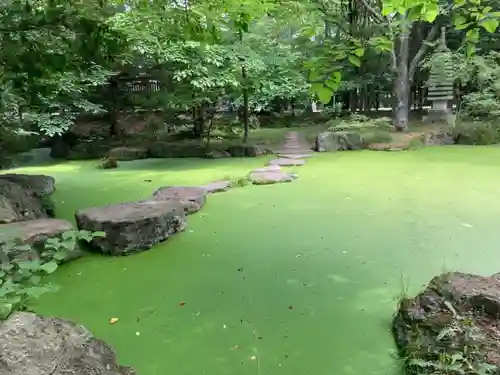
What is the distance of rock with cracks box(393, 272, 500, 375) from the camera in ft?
4.72

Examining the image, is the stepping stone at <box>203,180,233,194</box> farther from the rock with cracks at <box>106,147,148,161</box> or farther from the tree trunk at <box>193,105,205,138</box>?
the tree trunk at <box>193,105,205,138</box>

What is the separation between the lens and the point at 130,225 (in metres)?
2.87

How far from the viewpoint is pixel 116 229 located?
284 cm

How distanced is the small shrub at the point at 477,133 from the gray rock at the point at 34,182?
22.0 ft

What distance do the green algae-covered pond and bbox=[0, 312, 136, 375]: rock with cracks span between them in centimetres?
38

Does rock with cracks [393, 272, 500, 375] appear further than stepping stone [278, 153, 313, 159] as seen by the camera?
No

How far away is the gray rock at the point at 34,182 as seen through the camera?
4035 mm

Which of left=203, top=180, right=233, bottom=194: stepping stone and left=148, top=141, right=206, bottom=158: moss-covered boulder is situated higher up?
left=148, top=141, right=206, bottom=158: moss-covered boulder

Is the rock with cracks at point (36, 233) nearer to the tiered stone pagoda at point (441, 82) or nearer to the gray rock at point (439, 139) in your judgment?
the gray rock at point (439, 139)

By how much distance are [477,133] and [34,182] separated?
698 cm

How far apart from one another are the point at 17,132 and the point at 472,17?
17.7ft

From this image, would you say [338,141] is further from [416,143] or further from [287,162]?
[287,162]

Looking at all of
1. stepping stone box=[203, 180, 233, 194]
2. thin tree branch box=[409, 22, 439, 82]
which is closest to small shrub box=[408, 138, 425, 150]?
thin tree branch box=[409, 22, 439, 82]

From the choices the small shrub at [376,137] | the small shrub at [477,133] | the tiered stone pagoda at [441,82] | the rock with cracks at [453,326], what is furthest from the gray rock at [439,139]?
the rock with cracks at [453,326]
